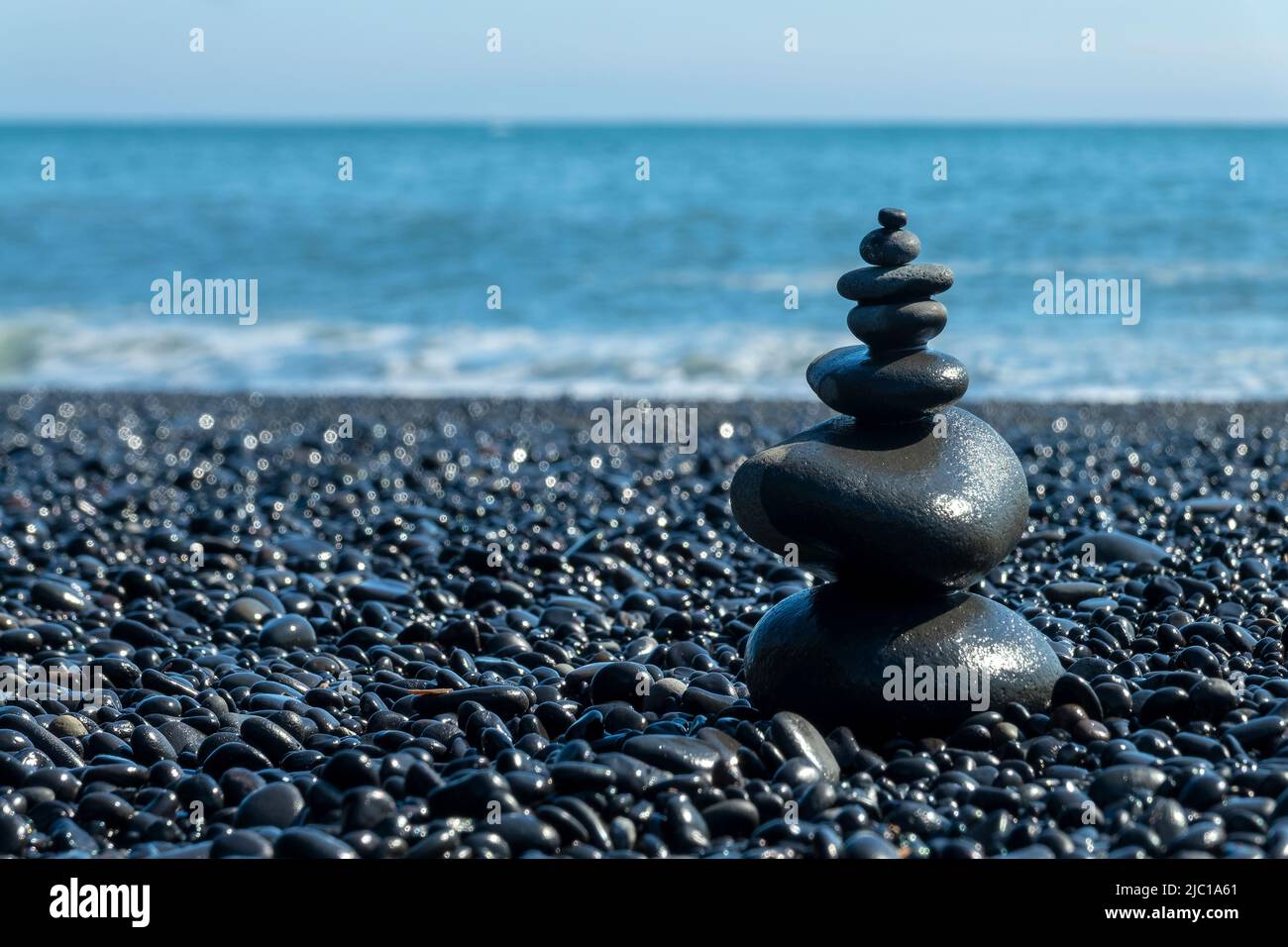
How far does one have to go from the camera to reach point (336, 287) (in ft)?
79.5

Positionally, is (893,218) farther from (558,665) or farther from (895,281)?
(558,665)

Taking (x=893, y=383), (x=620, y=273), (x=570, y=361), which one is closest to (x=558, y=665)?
(x=893, y=383)

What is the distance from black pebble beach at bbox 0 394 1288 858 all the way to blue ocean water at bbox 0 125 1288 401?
5.63 m

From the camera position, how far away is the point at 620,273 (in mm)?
24562

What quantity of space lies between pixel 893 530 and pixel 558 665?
1961 millimetres

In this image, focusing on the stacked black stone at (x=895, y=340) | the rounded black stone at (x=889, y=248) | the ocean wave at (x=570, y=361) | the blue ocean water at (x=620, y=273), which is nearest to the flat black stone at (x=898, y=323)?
the stacked black stone at (x=895, y=340)

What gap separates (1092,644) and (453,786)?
2.84 metres

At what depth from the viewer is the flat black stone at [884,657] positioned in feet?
14.9

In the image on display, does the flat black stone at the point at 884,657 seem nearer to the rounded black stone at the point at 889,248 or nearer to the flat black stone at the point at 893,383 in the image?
the flat black stone at the point at 893,383

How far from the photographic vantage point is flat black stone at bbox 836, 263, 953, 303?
4.63m

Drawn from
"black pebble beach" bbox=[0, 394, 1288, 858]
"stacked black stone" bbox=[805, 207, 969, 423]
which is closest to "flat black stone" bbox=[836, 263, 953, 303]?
"stacked black stone" bbox=[805, 207, 969, 423]

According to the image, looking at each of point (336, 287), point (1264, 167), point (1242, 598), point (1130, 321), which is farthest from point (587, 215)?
point (1242, 598)

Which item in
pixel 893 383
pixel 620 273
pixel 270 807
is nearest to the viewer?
pixel 270 807
